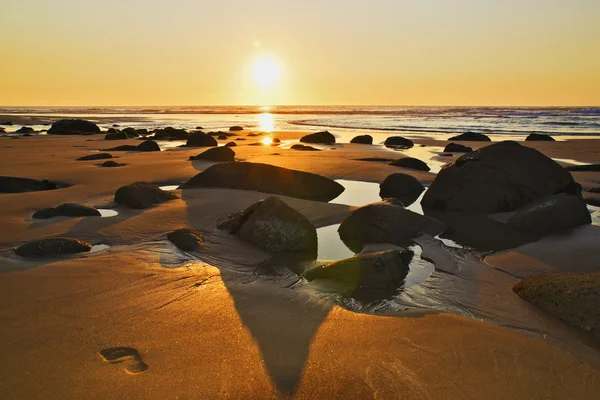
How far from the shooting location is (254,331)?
3.08m

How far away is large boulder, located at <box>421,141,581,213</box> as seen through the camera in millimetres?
7383

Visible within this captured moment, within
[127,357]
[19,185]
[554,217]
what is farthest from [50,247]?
[554,217]

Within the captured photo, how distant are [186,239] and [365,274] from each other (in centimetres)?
223

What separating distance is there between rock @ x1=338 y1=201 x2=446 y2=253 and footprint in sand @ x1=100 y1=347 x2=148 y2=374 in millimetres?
3219

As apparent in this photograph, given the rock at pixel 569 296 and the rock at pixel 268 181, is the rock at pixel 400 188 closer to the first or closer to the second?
the rock at pixel 268 181

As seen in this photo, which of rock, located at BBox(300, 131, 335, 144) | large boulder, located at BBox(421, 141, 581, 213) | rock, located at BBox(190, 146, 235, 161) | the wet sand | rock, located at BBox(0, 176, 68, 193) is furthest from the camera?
rock, located at BBox(300, 131, 335, 144)

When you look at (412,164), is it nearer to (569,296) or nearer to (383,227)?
(383,227)

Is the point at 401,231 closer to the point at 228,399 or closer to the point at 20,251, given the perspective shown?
the point at 228,399

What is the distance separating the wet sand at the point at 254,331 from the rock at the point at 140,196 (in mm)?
1479

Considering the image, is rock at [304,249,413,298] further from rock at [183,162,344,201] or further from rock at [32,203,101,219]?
rock at [183,162,344,201]

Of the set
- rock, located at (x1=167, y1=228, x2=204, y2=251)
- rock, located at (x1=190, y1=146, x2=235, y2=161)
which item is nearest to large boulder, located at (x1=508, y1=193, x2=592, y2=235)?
rock, located at (x1=167, y1=228, x2=204, y2=251)

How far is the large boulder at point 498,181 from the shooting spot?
7.38 m

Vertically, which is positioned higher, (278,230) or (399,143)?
(278,230)

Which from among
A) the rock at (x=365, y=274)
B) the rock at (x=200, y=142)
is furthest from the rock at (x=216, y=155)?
the rock at (x=365, y=274)
